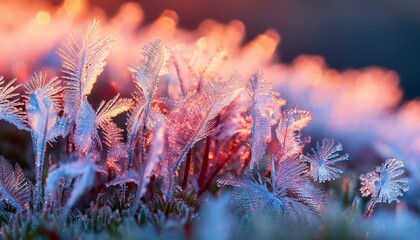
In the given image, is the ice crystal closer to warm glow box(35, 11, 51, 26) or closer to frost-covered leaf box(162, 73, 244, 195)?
frost-covered leaf box(162, 73, 244, 195)

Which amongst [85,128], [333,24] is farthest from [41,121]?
[333,24]

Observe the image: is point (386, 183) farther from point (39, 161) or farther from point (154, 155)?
point (39, 161)

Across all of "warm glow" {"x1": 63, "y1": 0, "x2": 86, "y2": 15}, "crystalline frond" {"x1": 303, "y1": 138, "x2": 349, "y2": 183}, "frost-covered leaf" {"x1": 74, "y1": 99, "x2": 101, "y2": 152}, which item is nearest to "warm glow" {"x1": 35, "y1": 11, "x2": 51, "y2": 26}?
"warm glow" {"x1": 63, "y1": 0, "x2": 86, "y2": 15}

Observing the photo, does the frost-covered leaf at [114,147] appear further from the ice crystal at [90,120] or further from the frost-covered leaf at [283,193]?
the frost-covered leaf at [283,193]

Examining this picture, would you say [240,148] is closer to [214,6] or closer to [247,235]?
[247,235]

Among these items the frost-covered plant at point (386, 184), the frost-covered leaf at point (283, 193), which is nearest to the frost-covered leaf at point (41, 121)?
the frost-covered leaf at point (283, 193)

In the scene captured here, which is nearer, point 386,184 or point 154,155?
point 154,155

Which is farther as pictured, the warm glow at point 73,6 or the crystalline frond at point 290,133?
the warm glow at point 73,6
